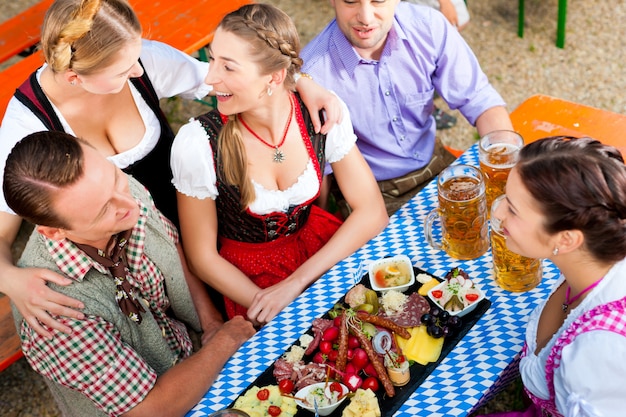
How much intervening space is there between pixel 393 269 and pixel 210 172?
74 cm

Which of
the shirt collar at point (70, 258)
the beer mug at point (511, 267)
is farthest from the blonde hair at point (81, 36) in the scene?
the beer mug at point (511, 267)

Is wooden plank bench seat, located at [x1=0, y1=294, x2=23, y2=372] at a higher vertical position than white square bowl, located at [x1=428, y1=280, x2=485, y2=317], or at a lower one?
lower

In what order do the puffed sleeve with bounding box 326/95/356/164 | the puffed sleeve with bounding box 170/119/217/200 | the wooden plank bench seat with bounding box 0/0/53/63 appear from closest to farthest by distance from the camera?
the puffed sleeve with bounding box 170/119/217/200
the puffed sleeve with bounding box 326/95/356/164
the wooden plank bench seat with bounding box 0/0/53/63

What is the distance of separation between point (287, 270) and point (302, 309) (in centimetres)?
56

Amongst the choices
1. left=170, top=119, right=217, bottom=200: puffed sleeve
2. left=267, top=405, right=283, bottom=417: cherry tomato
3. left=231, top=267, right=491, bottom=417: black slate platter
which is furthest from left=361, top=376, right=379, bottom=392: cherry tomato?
left=170, top=119, right=217, bottom=200: puffed sleeve

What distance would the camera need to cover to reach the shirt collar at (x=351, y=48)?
291cm

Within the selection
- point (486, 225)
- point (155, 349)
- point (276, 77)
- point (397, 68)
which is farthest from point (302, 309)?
point (397, 68)

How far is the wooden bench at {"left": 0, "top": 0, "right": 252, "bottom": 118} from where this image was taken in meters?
3.72

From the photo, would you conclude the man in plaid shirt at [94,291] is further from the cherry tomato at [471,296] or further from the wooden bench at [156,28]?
the wooden bench at [156,28]

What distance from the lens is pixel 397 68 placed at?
2969mm

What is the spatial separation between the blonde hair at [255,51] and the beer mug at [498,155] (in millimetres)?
727

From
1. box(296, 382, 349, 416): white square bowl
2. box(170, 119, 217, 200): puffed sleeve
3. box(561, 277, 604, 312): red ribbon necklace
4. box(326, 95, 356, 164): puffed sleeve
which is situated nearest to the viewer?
box(561, 277, 604, 312): red ribbon necklace

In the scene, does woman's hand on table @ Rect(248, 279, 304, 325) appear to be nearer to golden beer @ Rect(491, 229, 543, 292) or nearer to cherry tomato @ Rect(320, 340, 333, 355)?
cherry tomato @ Rect(320, 340, 333, 355)

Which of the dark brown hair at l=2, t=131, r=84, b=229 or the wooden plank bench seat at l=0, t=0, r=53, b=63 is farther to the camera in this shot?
the wooden plank bench seat at l=0, t=0, r=53, b=63
